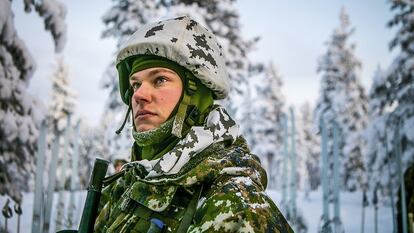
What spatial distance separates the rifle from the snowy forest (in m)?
2.24

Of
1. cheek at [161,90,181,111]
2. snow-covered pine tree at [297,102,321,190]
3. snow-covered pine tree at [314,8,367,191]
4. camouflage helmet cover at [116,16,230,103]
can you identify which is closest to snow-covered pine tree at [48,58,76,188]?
snow-covered pine tree at [314,8,367,191]

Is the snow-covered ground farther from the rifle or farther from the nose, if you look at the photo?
the nose

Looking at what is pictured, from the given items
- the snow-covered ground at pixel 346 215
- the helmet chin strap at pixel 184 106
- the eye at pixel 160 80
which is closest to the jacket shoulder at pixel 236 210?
the helmet chin strap at pixel 184 106

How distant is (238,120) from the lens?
6.44m

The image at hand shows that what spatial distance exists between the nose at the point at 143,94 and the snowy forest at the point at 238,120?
99.7 inches

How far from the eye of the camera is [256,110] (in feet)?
138

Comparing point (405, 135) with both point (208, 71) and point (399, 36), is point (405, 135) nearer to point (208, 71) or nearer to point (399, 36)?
point (399, 36)

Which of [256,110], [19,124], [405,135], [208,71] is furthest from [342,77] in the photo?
[208,71]

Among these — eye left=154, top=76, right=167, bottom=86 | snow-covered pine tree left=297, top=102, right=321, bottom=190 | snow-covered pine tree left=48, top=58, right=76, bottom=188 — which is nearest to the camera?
eye left=154, top=76, right=167, bottom=86

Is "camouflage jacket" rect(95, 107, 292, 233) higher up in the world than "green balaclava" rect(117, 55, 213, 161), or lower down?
lower down

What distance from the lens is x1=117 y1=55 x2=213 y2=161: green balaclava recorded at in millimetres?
2133

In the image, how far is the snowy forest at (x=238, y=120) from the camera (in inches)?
271

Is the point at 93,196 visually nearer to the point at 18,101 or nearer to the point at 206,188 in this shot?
the point at 206,188

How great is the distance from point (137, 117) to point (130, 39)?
544 millimetres
